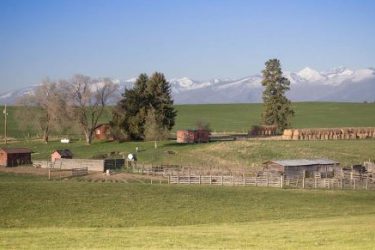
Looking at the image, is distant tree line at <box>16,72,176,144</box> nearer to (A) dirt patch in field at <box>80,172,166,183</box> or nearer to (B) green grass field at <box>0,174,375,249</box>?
(A) dirt patch in field at <box>80,172,166,183</box>

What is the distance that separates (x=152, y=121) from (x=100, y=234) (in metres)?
70.0

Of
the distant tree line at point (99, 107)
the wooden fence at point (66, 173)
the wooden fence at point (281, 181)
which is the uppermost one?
the distant tree line at point (99, 107)

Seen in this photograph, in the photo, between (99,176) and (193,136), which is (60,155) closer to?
(99,176)

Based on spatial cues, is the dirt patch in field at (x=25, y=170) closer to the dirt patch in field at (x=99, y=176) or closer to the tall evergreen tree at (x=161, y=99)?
the dirt patch in field at (x=99, y=176)

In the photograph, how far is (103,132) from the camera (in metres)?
109

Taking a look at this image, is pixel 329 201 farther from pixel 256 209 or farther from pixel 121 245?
pixel 121 245

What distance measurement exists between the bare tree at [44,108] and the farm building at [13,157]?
78.1 feet

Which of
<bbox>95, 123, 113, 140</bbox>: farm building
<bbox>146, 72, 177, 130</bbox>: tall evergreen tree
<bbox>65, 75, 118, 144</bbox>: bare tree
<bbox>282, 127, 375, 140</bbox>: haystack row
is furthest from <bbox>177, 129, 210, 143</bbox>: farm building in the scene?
<bbox>65, 75, 118, 144</bbox>: bare tree

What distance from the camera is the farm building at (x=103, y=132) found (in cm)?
10731

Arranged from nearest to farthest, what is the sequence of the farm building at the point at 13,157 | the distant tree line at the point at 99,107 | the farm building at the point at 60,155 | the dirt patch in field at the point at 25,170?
the dirt patch in field at the point at 25,170, the farm building at the point at 13,157, the farm building at the point at 60,155, the distant tree line at the point at 99,107

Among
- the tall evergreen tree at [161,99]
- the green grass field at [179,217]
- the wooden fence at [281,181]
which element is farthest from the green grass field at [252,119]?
the green grass field at [179,217]

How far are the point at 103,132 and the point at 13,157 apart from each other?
31188mm

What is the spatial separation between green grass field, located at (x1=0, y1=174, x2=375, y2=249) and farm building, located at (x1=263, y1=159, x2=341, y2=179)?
38.0ft

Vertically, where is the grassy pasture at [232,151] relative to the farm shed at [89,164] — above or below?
above
